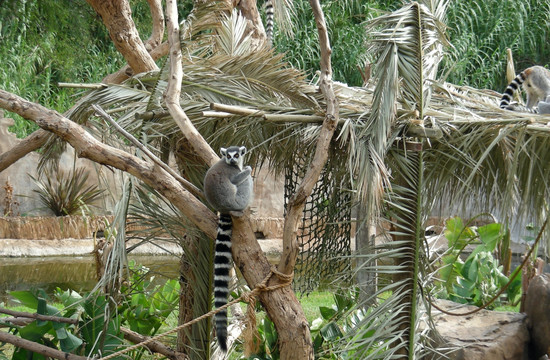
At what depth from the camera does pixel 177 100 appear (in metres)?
4.05

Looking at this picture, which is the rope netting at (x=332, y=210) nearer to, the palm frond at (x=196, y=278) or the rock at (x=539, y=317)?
the palm frond at (x=196, y=278)

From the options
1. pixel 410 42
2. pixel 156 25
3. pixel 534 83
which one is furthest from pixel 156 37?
pixel 534 83

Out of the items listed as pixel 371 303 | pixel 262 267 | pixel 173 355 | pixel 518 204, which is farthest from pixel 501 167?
pixel 173 355

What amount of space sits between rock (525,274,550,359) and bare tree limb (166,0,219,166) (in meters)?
3.71

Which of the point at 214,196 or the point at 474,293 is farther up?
the point at 214,196

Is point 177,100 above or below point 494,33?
below

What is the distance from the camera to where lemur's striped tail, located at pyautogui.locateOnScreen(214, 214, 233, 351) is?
146 inches

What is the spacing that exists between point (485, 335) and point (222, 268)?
3028mm

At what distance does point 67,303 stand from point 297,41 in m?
11.8

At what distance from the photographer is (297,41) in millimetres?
16297

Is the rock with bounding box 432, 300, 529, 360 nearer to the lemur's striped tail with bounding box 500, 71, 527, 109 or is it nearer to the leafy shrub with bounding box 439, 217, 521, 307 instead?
the leafy shrub with bounding box 439, 217, 521, 307

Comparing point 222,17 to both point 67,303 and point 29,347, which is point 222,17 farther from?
point 29,347

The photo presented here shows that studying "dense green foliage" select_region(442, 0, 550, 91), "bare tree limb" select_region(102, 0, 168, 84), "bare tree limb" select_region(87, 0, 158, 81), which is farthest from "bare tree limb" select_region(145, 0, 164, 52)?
"dense green foliage" select_region(442, 0, 550, 91)

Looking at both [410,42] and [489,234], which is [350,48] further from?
[410,42]
